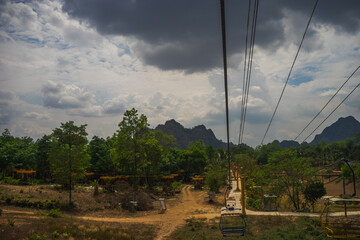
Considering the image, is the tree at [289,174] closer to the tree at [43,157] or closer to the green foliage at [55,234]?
the green foliage at [55,234]

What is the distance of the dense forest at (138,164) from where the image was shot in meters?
23.5

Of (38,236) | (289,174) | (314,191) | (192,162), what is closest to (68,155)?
(38,236)

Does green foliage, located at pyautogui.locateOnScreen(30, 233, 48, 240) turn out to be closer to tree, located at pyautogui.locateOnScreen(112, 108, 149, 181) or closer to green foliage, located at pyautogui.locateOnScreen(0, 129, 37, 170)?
tree, located at pyautogui.locateOnScreen(112, 108, 149, 181)

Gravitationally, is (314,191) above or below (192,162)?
below

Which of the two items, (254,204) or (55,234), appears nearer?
(55,234)

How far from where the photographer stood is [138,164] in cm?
3322

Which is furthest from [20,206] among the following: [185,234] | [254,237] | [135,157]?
[254,237]

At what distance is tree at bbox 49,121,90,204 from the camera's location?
2647 cm

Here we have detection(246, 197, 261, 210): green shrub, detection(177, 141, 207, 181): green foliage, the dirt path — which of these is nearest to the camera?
the dirt path

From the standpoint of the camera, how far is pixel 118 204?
2891 centimetres

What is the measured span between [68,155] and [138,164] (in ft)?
30.1

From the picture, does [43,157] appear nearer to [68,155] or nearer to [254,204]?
[68,155]

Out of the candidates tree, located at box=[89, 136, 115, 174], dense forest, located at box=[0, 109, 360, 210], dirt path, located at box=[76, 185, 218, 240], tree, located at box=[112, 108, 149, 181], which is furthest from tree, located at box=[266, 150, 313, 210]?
tree, located at box=[89, 136, 115, 174]

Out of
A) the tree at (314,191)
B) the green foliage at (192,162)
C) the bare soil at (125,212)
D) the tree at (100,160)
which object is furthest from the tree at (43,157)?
the tree at (314,191)
